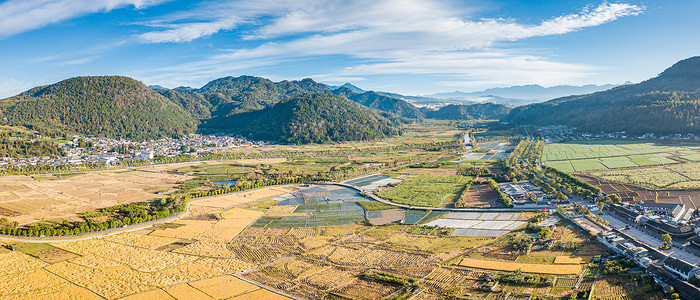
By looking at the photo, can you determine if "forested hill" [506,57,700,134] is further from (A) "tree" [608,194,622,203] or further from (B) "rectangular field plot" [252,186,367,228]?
(B) "rectangular field plot" [252,186,367,228]

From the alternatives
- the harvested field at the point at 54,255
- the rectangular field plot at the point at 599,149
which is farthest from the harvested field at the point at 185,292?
the rectangular field plot at the point at 599,149

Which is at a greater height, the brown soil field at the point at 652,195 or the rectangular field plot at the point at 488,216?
the brown soil field at the point at 652,195

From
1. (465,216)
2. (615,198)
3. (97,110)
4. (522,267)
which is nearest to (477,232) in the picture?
(465,216)

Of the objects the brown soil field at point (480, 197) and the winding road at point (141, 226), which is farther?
the brown soil field at point (480, 197)

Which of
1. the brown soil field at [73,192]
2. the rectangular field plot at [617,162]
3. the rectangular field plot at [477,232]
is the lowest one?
the rectangular field plot at [477,232]

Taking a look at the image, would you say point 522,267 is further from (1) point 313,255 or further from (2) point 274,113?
(2) point 274,113

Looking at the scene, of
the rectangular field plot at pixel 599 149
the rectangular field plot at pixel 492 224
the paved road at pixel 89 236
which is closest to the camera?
the paved road at pixel 89 236

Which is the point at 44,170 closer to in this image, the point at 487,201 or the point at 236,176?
the point at 236,176

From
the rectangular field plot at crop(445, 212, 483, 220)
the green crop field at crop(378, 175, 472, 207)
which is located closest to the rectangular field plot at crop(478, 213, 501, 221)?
the rectangular field plot at crop(445, 212, 483, 220)

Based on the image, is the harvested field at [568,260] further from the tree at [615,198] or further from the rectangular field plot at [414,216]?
the tree at [615,198]
